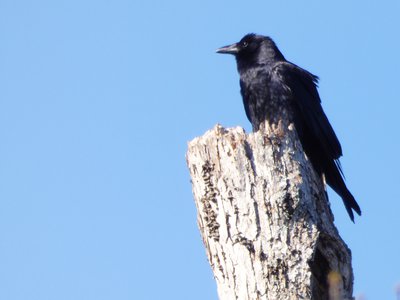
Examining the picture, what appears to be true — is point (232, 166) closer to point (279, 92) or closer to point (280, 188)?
point (280, 188)

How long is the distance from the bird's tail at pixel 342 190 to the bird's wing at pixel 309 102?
0.13m

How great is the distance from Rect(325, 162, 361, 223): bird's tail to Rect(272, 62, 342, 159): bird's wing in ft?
0.42

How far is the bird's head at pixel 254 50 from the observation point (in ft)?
28.3

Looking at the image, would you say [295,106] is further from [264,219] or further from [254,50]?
[264,219]

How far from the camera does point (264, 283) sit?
Result: 4.53 meters

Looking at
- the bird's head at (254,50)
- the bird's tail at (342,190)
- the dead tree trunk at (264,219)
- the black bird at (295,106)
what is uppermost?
the bird's head at (254,50)

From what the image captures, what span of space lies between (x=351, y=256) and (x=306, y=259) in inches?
16.4

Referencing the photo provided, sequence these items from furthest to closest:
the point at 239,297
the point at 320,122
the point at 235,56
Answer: the point at 235,56, the point at 320,122, the point at 239,297

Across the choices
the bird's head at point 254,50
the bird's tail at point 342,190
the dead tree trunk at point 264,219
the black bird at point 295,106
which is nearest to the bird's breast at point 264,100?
the black bird at point 295,106

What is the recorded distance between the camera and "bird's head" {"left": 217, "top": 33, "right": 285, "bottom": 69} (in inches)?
340

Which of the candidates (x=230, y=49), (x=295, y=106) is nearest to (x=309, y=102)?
(x=295, y=106)

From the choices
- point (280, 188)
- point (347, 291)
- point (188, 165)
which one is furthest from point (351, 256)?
point (188, 165)

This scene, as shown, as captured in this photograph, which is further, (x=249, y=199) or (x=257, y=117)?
(x=257, y=117)

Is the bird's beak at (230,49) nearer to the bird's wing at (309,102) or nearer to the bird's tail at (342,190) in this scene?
the bird's wing at (309,102)
